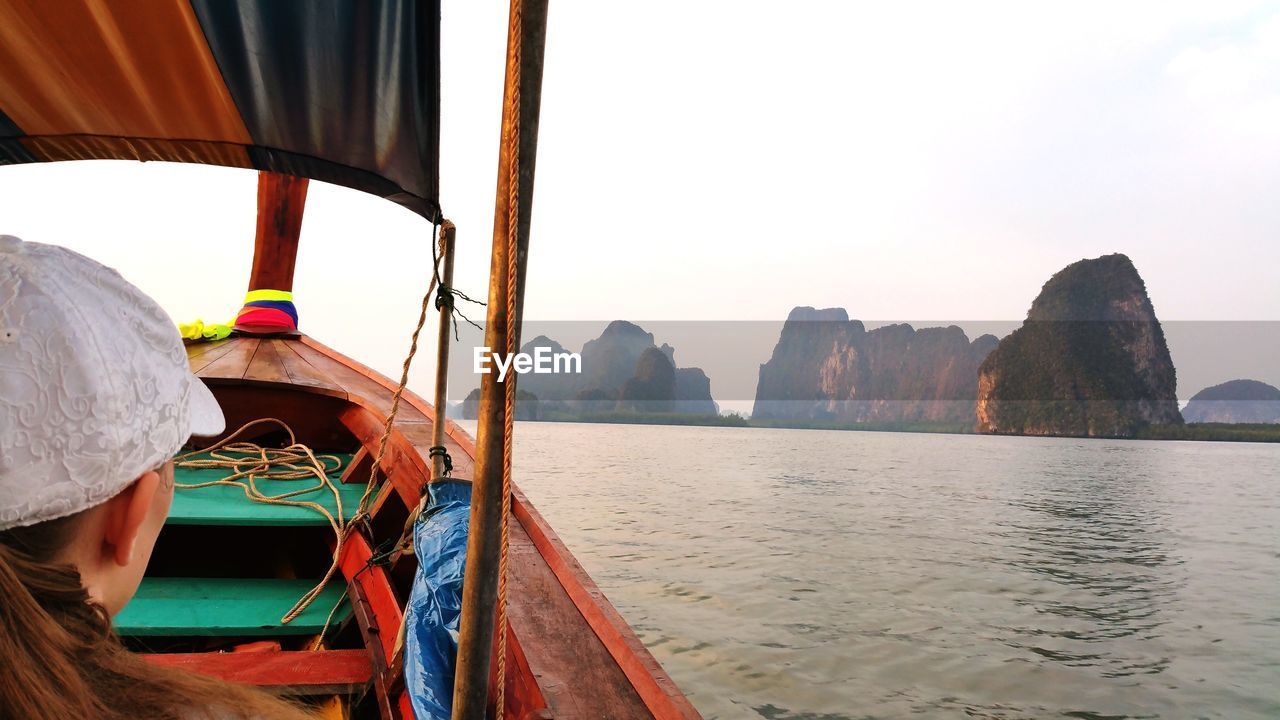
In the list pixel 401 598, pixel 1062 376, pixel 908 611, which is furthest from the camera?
pixel 1062 376

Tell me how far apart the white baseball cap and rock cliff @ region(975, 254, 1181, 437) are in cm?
6482

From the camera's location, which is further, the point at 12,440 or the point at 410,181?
the point at 410,181

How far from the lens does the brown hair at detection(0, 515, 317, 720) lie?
38cm

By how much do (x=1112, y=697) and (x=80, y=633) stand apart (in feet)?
22.6

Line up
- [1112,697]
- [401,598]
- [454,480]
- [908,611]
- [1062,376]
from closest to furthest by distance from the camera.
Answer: [454,480] → [401,598] → [1112,697] → [908,611] → [1062,376]

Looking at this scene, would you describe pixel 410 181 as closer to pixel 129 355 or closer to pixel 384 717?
pixel 384 717

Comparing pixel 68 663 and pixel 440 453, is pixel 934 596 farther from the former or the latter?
pixel 68 663

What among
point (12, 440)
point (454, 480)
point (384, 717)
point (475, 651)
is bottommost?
point (384, 717)

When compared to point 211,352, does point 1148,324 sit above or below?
above

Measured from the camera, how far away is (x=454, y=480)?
1731 millimetres

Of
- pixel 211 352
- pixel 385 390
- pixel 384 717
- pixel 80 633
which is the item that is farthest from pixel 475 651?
pixel 211 352

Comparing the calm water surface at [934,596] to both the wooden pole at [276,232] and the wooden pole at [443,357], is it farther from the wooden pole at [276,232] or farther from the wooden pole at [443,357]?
the wooden pole at [276,232]

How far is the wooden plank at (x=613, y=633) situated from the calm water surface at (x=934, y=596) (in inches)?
129

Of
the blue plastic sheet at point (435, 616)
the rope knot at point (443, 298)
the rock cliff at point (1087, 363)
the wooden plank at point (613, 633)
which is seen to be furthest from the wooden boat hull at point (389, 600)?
the rock cliff at point (1087, 363)
